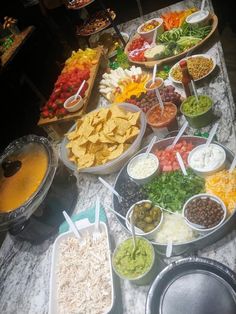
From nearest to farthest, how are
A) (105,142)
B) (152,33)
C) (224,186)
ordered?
(224,186) < (105,142) < (152,33)

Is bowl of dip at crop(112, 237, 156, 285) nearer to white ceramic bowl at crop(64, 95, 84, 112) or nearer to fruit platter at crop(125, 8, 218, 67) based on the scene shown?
white ceramic bowl at crop(64, 95, 84, 112)

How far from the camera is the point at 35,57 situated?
Result: 5527mm

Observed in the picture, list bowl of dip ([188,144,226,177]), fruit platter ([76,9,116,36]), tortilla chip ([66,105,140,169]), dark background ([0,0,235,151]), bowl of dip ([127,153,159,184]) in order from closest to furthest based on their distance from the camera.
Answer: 1. bowl of dip ([188,144,226,177])
2. bowl of dip ([127,153,159,184])
3. tortilla chip ([66,105,140,169])
4. fruit platter ([76,9,116,36])
5. dark background ([0,0,235,151])

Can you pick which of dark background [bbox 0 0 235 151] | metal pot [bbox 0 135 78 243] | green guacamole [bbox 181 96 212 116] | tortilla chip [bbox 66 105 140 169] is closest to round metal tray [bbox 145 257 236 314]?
metal pot [bbox 0 135 78 243]

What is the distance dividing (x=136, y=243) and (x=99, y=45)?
285 centimetres

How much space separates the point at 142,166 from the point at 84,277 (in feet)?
2.50

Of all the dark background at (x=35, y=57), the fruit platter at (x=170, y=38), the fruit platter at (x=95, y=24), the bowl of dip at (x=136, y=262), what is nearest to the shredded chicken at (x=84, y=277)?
the bowl of dip at (x=136, y=262)

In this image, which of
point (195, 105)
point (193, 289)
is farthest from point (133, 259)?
point (195, 105)

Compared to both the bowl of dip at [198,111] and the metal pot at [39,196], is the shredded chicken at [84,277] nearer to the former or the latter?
the metal pot at [39,196]

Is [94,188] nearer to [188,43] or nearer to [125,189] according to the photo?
[125,189]

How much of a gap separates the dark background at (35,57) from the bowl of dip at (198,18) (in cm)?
202

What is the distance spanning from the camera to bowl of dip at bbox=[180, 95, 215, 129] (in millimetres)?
2115

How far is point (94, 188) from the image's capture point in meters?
2.25

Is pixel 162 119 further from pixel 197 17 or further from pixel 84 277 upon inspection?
pixel 197 17
